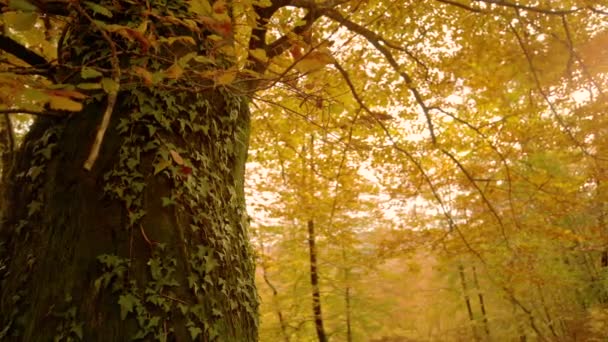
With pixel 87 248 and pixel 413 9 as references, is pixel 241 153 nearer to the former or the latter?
pixel 87 248

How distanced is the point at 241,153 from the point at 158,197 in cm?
67

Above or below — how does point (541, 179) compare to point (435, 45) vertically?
below

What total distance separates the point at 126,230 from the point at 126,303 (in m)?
0.25

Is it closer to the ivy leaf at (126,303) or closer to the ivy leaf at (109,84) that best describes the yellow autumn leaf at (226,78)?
the ivy leaf at (109,84)

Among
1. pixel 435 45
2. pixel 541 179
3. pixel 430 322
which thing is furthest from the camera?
pixel 430 322

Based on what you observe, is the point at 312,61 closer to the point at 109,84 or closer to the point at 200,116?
the point at 109,84

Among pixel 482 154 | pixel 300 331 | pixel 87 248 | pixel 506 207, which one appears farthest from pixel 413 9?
pixel 300 331

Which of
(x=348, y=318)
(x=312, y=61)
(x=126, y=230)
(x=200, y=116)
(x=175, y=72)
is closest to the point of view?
(x=175, y=72)

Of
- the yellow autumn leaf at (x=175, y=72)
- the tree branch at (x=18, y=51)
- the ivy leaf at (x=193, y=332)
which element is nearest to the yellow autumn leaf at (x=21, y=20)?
the yellow autumn leaf at (x=175, y=72)

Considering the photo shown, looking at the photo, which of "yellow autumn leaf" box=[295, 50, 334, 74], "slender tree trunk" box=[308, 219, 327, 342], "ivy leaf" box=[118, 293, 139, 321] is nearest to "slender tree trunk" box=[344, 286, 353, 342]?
"slender tree trunk" box=[308, 219, 327, 342]

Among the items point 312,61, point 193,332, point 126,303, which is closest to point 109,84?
point 312,61

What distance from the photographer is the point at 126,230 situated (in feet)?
4.50

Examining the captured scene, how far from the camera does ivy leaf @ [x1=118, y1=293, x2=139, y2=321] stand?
4.12 feet

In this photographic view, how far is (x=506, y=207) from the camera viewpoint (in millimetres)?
7621
